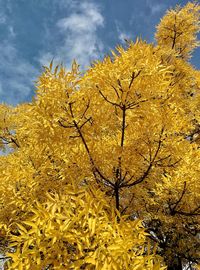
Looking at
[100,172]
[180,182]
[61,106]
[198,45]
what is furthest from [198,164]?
[198,45]

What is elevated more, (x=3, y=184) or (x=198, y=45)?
(x=198, y=45)

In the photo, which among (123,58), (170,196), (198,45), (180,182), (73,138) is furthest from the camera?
(198,45)

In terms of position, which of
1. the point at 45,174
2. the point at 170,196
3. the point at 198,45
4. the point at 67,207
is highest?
the point at 198,45

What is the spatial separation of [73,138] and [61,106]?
0.71m

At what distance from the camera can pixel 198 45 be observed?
10766 millimetres

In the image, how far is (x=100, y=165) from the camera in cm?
466

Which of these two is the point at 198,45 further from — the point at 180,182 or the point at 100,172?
the point at 100,172

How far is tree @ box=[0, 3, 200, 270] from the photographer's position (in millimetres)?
2926

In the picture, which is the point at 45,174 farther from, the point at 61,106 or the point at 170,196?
the point at 170,196

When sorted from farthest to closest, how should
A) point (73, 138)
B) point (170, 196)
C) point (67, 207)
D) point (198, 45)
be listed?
point (198, 45)
point (170, 196)
point (73, 138)
point (67, 207)

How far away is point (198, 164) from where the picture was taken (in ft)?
16.9

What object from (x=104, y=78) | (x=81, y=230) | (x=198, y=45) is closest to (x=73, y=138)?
(x=104, y=78)

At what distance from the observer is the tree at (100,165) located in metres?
2.93

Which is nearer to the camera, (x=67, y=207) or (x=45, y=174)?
(x=67, y=207)
